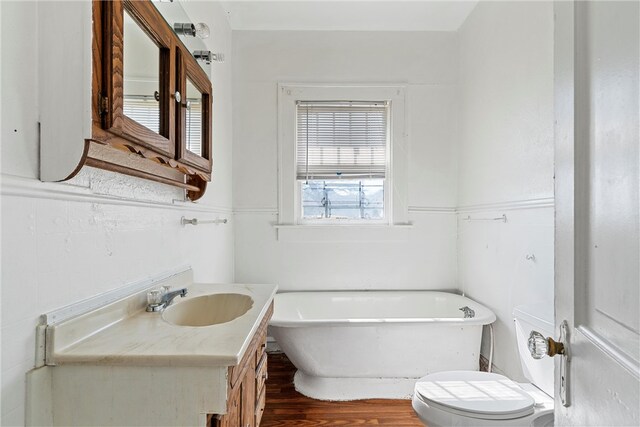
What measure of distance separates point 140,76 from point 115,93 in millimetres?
227

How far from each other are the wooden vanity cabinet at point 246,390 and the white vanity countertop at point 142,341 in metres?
0.07

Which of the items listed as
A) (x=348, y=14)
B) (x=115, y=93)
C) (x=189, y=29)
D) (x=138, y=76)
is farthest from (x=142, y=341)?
(x=348, y=14)

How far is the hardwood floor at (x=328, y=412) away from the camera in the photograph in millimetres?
1846

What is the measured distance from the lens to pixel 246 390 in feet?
3.89

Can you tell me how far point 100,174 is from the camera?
104 centimetres

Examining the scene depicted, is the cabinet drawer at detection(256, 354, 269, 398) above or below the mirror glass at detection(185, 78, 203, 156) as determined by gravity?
below

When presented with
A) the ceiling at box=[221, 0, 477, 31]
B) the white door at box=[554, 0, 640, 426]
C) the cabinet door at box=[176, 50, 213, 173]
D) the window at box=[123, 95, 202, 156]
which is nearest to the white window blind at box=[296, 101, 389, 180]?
the ceiling at box=[221, 0, 477, 31]

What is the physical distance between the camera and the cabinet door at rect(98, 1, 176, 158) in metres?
0.86

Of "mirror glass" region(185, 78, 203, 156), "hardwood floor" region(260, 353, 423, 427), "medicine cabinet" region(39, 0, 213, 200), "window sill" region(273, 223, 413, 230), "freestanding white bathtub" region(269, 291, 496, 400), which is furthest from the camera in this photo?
"window sill" region(273, 223, 413, 230)

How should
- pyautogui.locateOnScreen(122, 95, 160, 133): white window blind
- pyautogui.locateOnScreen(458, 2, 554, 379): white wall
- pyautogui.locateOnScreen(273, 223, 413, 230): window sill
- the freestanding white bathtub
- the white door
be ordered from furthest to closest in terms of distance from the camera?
1. pyautogui.locateOnScreen(273, 223, 413, 230): window sill
2. the freestanding white bathtub
3. pyautogui.locateOnScreen(458, 2, 554, 379): white wall
4. pyautogui.locateOnScreen(122, 95, 160, 133): white window blind
5. the white door

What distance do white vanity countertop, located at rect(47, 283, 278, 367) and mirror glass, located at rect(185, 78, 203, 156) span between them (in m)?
0.73

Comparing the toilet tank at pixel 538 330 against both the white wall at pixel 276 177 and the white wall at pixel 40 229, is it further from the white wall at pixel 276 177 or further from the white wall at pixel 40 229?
the white wall at pixel 40 229

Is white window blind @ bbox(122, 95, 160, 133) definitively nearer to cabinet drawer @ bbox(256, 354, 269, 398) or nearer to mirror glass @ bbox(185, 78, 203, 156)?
mirror glass @ bbox(185, 78, 203, 156)

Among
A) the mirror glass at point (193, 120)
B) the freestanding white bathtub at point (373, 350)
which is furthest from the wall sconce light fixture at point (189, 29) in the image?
the freestanding white bathtub at point (373, 350)
